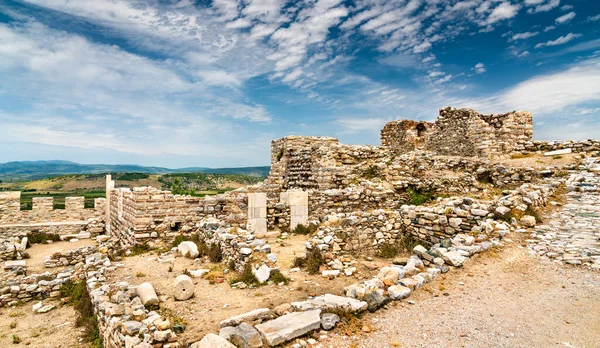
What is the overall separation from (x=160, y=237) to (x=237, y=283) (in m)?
5.34

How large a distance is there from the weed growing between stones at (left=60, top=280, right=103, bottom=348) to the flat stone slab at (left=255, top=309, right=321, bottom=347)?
13.7 feet

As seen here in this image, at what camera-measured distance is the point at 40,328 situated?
7.17 m

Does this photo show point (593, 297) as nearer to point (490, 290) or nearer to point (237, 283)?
point (490, 290)

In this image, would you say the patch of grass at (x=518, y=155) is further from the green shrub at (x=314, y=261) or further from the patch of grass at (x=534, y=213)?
the green shrub at (x=314, y=261)

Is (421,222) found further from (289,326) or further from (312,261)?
(289,326)

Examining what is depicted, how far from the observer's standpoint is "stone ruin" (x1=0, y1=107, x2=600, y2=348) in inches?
214

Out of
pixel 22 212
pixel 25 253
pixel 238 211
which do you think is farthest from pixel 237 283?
pixel 22 212

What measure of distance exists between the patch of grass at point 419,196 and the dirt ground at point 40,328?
10.9 meters

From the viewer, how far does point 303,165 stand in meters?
14.8

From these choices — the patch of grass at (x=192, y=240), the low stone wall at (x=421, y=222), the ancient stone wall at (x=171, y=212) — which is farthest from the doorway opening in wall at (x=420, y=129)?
the patch of grass at (x=192, y=240)

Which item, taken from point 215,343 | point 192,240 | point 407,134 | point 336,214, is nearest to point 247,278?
point 215,343

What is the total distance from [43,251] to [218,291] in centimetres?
1324

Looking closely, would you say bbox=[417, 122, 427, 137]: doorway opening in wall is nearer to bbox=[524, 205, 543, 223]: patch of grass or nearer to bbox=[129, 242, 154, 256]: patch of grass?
bbox=[524, 205, 543, 223]: patch of grass

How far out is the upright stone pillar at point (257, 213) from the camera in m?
11.4
